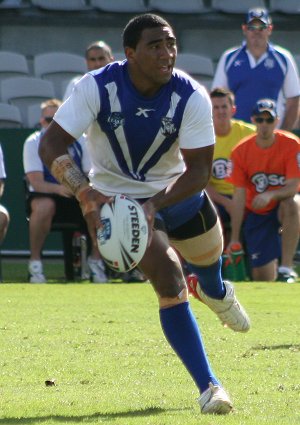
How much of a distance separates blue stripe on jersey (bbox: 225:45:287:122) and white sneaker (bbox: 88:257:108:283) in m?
2.50

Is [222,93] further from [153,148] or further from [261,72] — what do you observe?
[153,148]

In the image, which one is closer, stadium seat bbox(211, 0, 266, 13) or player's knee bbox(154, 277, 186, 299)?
player's knee bbox(154, 277, 186, 299)

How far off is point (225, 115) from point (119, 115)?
704cm

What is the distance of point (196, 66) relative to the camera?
1672cm

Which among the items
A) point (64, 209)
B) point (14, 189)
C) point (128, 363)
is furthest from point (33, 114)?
point (128, 363)

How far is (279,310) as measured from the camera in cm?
962

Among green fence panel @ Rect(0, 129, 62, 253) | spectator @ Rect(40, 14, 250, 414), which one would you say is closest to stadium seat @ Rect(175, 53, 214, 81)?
green fence panel @ Rect(0, 129, 62, 253)

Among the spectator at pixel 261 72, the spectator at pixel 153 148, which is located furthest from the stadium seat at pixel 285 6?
the spectator at pixel 153 148

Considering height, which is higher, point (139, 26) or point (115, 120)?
point (139, 26)

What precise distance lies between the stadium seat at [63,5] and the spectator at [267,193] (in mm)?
6824

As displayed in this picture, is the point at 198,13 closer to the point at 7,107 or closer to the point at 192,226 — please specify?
the point at 7,107

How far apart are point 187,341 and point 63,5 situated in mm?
13641

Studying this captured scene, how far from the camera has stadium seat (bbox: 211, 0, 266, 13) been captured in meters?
18.7

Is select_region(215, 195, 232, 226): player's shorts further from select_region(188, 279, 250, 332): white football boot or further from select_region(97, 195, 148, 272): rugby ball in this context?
select_region(97, 195, 148, 272): rugby ball
